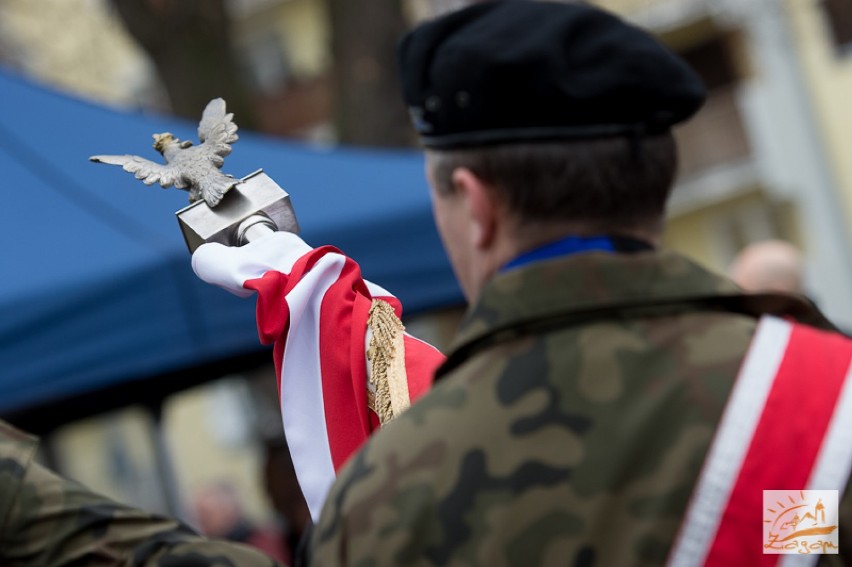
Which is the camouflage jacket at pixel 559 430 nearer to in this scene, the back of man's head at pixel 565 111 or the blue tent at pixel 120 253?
the back of man's head at pixel 565 111

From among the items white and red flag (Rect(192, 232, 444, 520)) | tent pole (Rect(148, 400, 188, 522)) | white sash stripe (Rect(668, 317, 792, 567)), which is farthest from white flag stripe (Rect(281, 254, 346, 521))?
tent pole (Rect(148, 400, 188, 522))

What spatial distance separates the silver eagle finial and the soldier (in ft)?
1.90

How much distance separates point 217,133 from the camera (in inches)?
73.5

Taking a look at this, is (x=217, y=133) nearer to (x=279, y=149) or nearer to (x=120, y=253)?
(x=120, y=253)

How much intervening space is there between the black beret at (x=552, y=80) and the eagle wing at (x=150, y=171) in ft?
2.14

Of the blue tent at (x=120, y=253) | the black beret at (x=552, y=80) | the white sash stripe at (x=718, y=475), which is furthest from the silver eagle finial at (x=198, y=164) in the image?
the blue tent at (x=120, y=253)

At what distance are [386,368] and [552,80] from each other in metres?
0.69

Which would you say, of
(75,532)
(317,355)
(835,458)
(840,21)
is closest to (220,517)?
(317,355)

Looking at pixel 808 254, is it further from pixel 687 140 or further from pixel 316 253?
pixel 316 253

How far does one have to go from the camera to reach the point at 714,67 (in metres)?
18.0

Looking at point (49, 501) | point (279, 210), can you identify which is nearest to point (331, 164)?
point (279, 210)

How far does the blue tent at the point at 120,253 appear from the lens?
3592 mm

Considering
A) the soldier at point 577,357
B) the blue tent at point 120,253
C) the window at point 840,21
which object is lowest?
the window at point 840,21

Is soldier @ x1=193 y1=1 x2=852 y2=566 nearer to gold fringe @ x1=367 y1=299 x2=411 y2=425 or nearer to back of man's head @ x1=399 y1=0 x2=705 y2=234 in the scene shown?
back of man's head @ x1=399 y1=0 x2=705 y2=234
